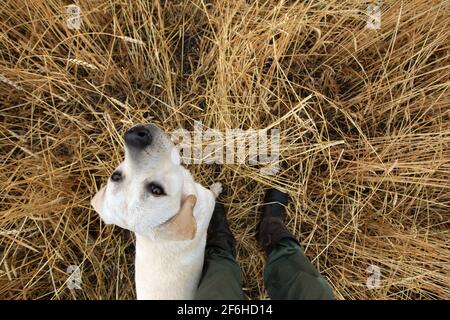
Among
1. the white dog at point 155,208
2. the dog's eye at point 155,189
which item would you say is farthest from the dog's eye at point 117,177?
the dog's eye at point 155,189

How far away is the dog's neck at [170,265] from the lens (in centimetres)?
201

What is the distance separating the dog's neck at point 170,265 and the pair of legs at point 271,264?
10 cm

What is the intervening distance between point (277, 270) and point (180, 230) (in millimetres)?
707

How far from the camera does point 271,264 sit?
2.26 m

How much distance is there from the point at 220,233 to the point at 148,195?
874 millimetres

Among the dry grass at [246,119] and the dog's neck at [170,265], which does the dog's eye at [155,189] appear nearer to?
the dog's neck at [170,265]

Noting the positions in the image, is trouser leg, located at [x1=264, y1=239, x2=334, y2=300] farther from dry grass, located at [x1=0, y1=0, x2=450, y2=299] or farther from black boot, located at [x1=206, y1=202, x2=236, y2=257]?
dry grass, located at [x1=0, y1=0, x2=450, y2=299]

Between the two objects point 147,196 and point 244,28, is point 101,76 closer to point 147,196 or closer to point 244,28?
point 244,28

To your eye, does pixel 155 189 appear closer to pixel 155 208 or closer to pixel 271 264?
pixel 155 208

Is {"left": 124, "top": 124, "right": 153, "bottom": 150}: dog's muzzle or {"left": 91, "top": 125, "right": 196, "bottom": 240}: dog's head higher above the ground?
{"left": 124, "top": 124, "right": 153, "bottom": 150}: dog's muzzle

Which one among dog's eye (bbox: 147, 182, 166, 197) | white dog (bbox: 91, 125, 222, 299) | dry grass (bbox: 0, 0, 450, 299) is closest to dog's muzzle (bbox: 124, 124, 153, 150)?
white dog (bbox: 91, 125, 222, 299)

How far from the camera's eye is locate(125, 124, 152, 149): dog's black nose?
1.72m

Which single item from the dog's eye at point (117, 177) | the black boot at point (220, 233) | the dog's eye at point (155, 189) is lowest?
the black boot at point (220, 233)

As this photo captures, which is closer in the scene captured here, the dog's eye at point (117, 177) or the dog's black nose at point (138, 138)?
the dog's black nose at point (138, 138)
